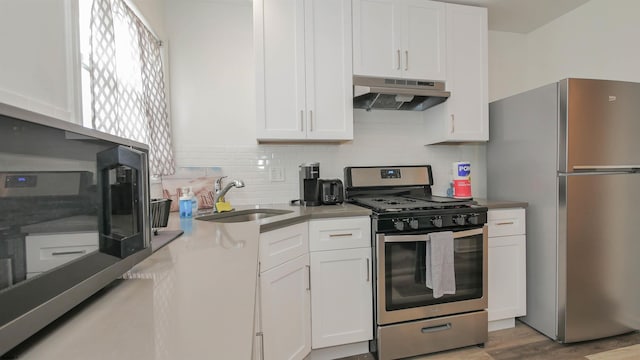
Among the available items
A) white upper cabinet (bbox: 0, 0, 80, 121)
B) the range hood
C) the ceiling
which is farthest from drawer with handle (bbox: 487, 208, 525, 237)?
white upper cabinet (bbox: 0, 0, 80, 121)

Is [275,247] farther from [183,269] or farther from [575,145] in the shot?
[575,145]

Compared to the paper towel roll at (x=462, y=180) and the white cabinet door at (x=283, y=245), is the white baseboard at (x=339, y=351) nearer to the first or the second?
the white cabinet door at (x=283, y=245)

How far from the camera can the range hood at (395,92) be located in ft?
6.82


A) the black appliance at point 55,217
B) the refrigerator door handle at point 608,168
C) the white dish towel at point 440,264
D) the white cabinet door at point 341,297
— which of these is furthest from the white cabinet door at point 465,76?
the black appliance at point 55,217

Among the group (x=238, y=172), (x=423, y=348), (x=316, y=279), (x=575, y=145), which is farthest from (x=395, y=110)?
(x=423, y=348)

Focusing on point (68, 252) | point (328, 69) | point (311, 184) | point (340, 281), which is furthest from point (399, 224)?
point (68, 252)

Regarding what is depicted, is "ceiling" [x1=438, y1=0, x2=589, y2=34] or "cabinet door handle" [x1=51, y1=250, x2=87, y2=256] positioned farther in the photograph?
"ceiling" [x1=438, y1=0, x2=589, y2=34]

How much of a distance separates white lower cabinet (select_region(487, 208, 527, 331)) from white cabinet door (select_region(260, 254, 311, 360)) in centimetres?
138

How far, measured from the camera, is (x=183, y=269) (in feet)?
2.56

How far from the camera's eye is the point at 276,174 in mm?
2340

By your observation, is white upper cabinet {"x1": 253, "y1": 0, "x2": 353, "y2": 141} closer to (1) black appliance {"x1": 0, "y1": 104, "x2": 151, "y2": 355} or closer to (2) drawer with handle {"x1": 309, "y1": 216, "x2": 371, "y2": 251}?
(2) drawer with handle {"x1": 309, "y1": 216, "x2": 371, "y2": 251}

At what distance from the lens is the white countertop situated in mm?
428

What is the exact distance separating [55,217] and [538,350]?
8.50ft

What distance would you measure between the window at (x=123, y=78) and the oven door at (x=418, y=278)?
5.09 feet
